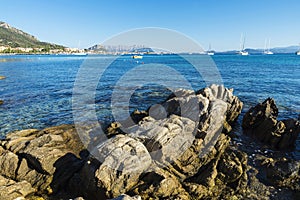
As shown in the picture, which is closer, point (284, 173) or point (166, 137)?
point (284, 173)

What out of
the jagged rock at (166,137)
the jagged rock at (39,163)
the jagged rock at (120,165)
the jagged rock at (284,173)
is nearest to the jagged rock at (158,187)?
the jagged rock at (120,165)

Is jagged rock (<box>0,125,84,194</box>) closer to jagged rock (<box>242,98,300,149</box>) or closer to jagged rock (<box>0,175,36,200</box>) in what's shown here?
jagged rock (<box>0,175,36,200</box>)

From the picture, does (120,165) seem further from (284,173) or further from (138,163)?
(284,173)

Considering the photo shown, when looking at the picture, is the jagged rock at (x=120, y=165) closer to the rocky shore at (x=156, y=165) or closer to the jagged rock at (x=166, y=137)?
the rocky shore at (x=156, y=165)

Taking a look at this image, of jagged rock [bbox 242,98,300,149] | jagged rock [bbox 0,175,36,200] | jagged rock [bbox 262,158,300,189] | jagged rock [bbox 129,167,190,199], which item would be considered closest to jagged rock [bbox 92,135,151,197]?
jagged rock [bbox 129,167,190,199]

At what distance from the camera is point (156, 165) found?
32.2ft

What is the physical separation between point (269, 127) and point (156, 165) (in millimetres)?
9536

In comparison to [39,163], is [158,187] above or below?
below

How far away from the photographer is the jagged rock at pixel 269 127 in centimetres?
1379

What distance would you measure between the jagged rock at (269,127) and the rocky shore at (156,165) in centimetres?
8

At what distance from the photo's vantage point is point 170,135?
11039mm

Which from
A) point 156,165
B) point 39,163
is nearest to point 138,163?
point 156,165

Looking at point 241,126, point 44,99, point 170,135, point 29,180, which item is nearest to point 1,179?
point 29,180

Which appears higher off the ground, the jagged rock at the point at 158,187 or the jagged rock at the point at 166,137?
the jagged rock at the point at 166,137
